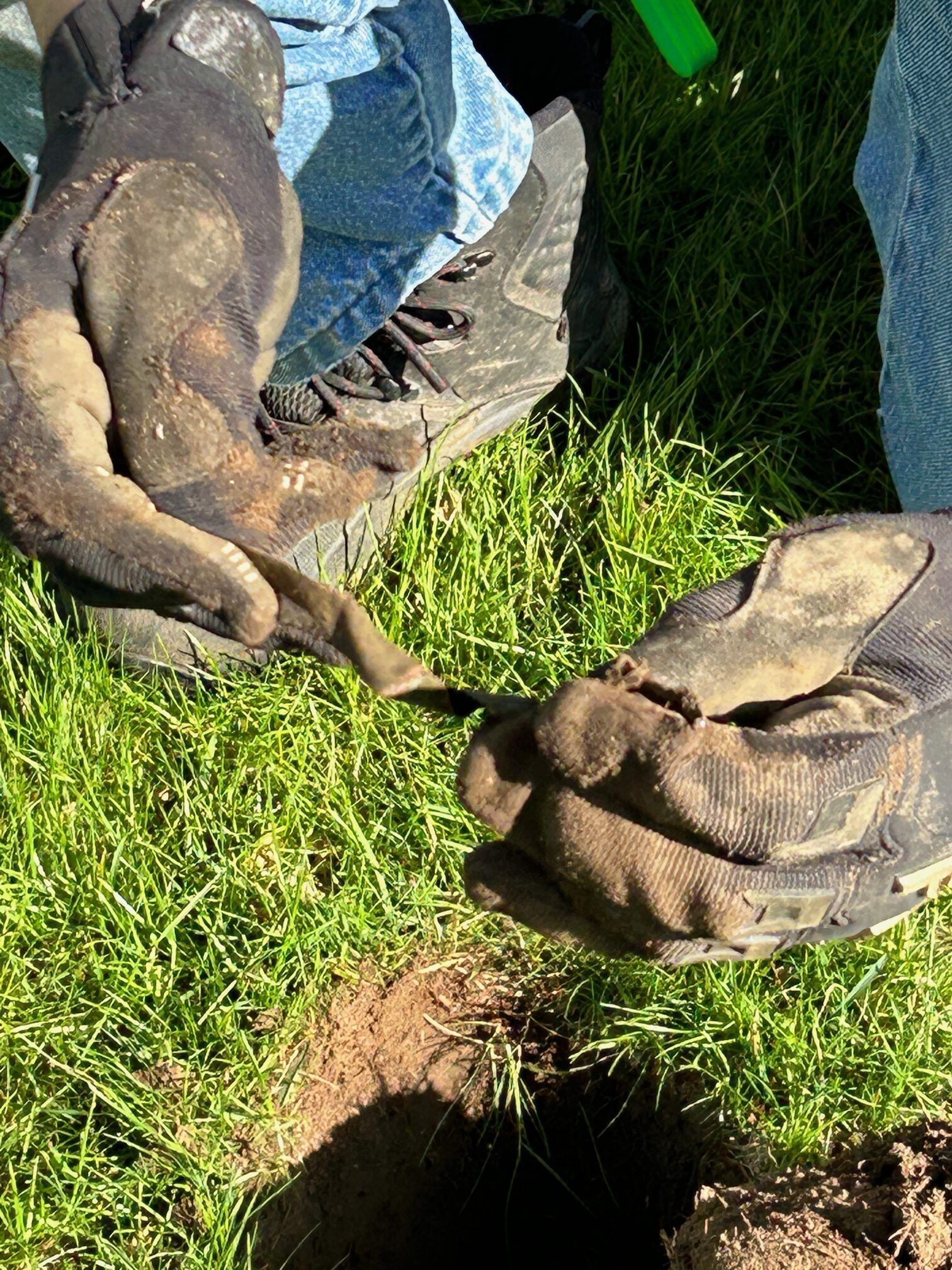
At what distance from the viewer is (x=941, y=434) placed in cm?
197

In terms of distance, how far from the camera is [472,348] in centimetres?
220

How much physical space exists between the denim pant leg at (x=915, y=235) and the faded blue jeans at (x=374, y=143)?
24.0 inches

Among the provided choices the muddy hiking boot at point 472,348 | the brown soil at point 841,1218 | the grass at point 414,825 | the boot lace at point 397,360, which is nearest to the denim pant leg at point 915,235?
the grass at point 414,825

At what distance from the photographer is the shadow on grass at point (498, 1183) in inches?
69.0

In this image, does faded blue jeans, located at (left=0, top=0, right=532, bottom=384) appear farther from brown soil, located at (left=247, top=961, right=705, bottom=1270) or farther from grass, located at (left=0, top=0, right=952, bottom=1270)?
brown soil, located at (left=247, top=961, right=705, bottom=1270)

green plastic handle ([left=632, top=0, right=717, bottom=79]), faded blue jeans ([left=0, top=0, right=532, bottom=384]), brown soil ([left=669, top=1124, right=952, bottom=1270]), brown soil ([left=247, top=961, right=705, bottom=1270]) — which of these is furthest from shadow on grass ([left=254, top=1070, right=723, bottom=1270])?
green plastic handle ([left=632, top=0, right=717, bottom=79])

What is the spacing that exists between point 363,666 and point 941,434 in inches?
48.0

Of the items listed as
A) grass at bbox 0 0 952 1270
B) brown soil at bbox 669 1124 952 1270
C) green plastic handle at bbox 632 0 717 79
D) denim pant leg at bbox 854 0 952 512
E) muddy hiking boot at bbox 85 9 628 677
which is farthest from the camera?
green plastic handle at bbox 632 0 717 79

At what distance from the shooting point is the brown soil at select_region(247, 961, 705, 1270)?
1761 mm

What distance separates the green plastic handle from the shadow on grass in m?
2.00

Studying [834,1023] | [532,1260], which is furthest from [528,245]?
[532,1260]

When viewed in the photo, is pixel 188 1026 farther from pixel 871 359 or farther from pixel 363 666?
pixel 871 359

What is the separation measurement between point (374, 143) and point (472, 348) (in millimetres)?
441

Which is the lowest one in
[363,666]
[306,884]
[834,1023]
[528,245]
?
[834,1023]
